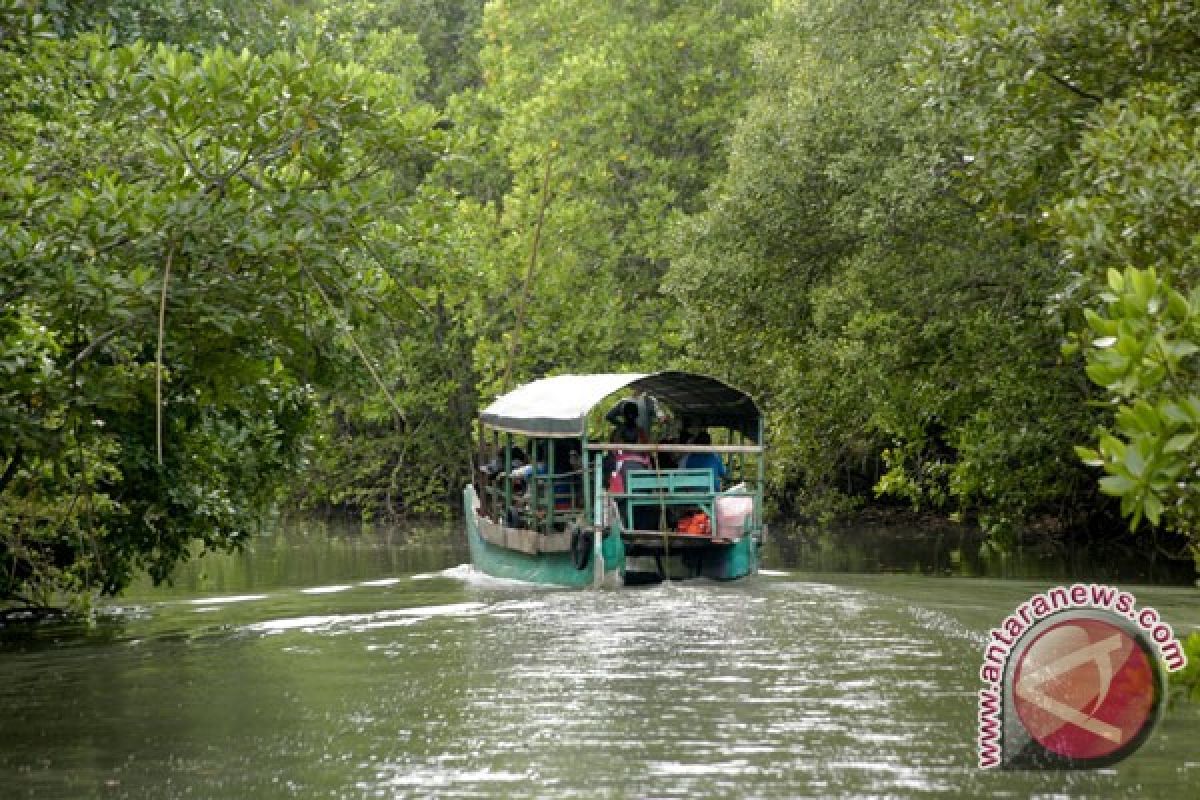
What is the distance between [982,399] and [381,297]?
9446 millimetres

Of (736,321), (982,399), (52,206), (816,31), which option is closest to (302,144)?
(52,206)

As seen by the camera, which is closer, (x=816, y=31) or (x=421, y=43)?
(x=816, y=31)

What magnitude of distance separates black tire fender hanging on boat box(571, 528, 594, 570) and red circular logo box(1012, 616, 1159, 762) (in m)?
9.37

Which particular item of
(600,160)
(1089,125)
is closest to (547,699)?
(1089,125)

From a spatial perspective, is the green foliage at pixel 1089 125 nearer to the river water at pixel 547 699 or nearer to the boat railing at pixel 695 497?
the river water at pixel 547 699

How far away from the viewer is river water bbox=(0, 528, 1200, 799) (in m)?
8.72

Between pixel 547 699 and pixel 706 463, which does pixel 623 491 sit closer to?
pixel 706 463

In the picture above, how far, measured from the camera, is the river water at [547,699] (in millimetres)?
8719

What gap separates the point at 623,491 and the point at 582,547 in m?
0.75

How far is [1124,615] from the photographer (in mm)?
7219

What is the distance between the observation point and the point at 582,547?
17.8m

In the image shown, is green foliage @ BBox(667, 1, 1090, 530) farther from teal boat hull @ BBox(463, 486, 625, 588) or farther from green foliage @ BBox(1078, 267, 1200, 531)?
green foliage @ BBox(1078, 267, 1200, 531)

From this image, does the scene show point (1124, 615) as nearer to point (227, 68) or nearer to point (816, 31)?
point (227, 68)

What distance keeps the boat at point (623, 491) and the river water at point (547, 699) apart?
459 mm
